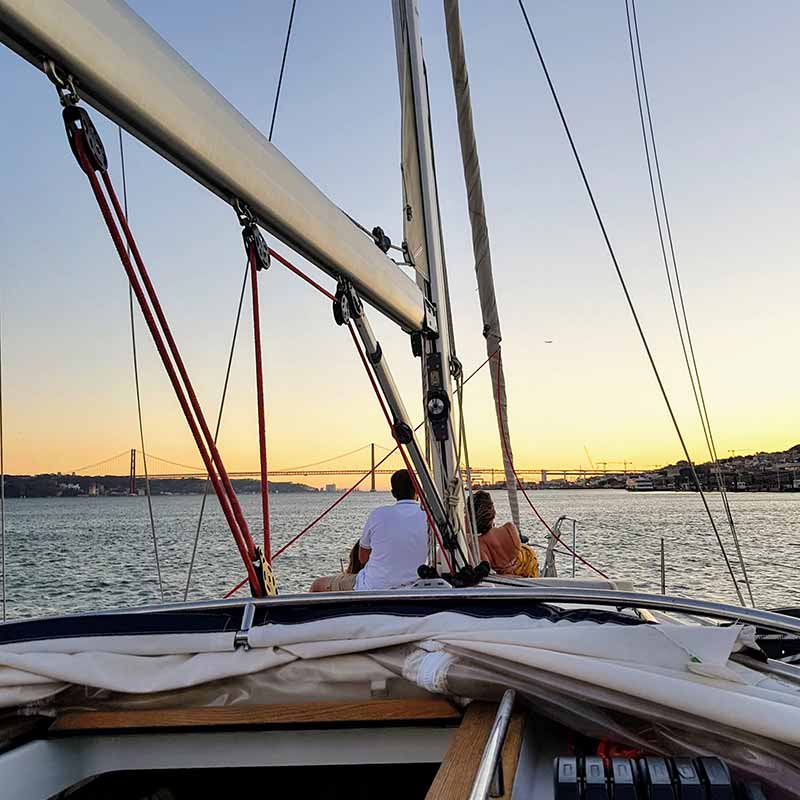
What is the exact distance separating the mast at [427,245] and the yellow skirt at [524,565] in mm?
1494

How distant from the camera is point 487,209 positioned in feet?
18.5

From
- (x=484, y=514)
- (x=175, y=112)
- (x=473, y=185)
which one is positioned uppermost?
(x=473, y=185)

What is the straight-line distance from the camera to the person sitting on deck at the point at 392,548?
192 inches

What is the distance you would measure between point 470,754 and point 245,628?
0.69 metres

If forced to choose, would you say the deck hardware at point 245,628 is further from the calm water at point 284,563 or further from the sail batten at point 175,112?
the calm water at point 284,563

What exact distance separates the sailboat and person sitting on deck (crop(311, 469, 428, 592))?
2476 millimetres

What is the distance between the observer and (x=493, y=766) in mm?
1367

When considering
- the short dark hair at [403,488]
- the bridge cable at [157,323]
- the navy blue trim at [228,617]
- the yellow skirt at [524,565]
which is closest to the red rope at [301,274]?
the bridge cable at [157,323]

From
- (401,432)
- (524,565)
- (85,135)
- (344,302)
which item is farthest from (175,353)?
(524,565)

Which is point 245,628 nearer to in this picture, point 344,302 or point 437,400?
point 344,302

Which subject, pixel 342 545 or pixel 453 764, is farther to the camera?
pixel 342 545

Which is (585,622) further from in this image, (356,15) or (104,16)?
(356,15)

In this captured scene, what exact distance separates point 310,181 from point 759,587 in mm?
17284

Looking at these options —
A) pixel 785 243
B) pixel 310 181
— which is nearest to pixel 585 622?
pixel 310 181
